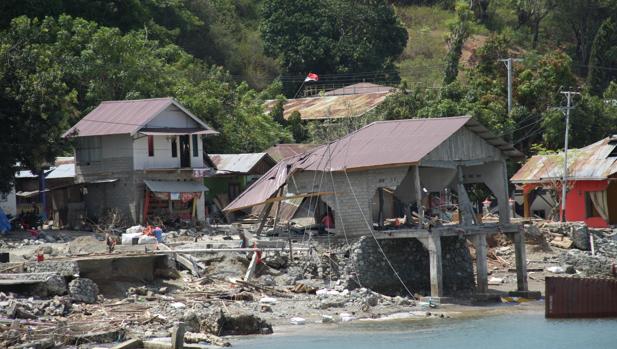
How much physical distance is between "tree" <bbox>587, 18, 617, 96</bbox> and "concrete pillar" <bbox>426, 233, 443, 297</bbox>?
44647 millimetres

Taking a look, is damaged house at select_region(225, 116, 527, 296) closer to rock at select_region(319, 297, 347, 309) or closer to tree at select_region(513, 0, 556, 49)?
rock at select_region(319, 297, 347, 309)

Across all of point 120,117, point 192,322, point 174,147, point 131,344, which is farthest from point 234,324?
point 174,147

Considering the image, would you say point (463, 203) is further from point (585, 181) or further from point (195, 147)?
point (195, 147)

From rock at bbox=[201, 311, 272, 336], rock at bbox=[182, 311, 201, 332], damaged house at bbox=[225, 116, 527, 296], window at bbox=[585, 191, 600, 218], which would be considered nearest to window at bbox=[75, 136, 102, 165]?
damaged house at bbox=[225, 116, 527, 296]

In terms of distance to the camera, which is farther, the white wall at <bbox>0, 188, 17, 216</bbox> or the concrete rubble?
the white wall at <bbox>0, 188, 17, 216</bbox>

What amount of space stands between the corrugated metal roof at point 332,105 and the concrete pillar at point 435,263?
28.2 m

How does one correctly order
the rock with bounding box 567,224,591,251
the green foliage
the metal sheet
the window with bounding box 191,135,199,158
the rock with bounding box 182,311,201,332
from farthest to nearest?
the window with bounding box 191,135,199,158
the rock with bounding box 567,224,591,251
the green foliage
the metal sheet
the rock with bounding box 182,311,201,332

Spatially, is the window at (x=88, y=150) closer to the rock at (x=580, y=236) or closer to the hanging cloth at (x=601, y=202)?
the rock at (x=580, y=236)

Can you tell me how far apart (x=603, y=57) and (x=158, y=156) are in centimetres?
4035

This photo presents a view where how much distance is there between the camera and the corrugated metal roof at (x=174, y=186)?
51.8 metres

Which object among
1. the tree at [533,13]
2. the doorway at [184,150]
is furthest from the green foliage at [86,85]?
the tree at [533,13]

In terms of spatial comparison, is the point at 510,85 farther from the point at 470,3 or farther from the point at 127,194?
the point at 470,3

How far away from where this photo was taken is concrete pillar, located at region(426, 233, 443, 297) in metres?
39.6

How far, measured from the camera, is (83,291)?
117ft
